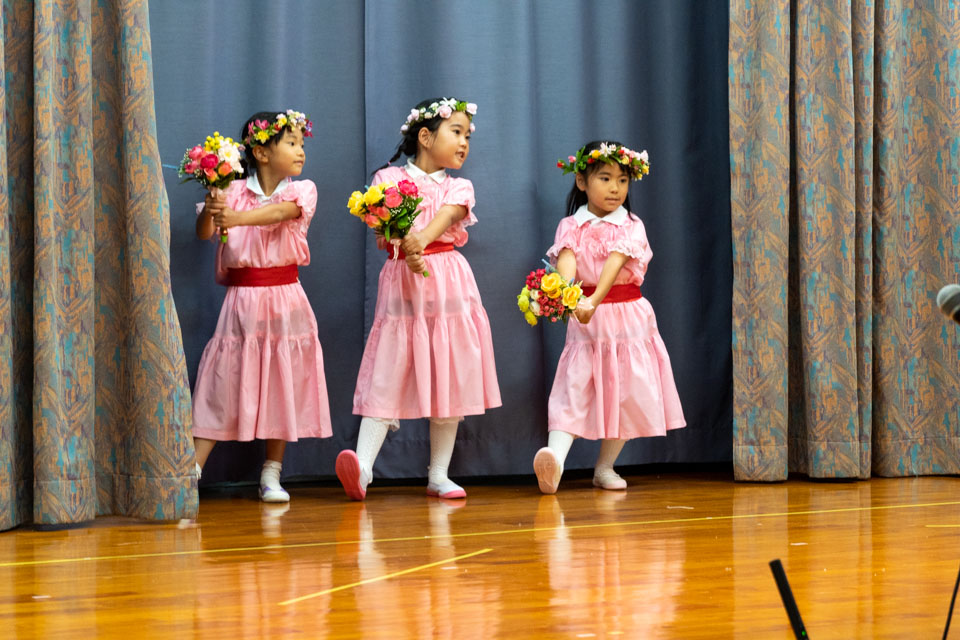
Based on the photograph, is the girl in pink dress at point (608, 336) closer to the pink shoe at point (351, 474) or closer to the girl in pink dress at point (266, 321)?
the pink shoe at point (351, 474)

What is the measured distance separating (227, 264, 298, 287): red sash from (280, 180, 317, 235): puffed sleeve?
127 millimetres

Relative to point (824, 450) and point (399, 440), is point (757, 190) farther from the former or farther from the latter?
point (399, 440)

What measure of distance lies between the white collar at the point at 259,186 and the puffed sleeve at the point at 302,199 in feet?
0.10

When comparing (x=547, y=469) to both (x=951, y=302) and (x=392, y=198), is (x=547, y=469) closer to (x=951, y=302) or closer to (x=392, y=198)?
(x=392, y=198)

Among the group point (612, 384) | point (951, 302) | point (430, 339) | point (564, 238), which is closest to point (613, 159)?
point (564, 238)

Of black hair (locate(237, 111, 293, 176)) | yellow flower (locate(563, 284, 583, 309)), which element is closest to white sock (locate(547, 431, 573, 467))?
yellow flower (locate(563, 284, 583, 309))

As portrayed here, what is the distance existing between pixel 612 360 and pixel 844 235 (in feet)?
2.66

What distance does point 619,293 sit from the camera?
3.32 m

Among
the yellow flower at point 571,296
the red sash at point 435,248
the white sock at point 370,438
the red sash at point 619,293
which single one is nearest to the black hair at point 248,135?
the red sash at point 435,248

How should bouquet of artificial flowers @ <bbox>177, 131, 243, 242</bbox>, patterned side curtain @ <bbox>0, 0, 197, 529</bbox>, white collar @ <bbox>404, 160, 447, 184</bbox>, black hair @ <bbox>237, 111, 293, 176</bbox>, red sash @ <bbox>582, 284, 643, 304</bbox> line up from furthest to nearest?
red sash @ <bbox>582, 284, 643, 304</bbox> → white collar @ <bbox>404, 160, 447, 184</bbox> → black hair @ <bbox>237, 111, 293, 176</bbox> → bouquet of artificial flowers @ <bbox>177, 131, 243, 242</bbox> → patterned side curtain @ <bbox>0, 0, 197, 529</bbox>

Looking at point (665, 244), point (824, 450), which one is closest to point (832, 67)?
point (665, 244)

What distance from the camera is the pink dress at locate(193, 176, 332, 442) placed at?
3.03m

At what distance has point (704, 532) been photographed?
94.3 inches

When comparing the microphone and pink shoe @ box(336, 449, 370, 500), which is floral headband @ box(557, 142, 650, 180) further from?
the microphone
